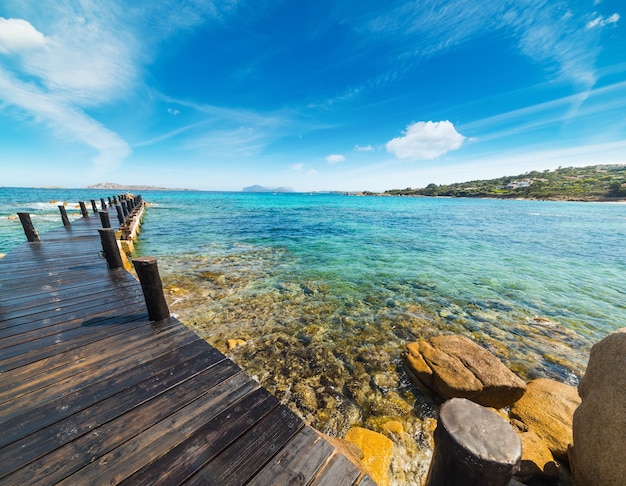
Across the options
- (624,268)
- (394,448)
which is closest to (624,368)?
(394,448)

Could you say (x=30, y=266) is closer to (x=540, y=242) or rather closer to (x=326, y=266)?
(x=326, y=266)

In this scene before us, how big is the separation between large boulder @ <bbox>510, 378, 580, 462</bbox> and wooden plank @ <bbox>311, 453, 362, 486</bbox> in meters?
3.54

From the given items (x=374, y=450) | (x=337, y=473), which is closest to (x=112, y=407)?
(x=337, y=473)

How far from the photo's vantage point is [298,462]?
2.24m

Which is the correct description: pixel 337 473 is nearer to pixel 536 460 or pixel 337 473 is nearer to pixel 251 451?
pixel 251 451

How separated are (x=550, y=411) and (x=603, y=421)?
1827 mm

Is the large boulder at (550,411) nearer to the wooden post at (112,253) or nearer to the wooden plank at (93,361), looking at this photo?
the wooden plank at (93,361)

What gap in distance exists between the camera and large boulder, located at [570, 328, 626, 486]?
256 cm

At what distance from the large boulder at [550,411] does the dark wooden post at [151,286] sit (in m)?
6.60

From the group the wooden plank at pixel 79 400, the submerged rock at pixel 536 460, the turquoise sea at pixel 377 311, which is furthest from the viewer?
the turquoise sea at pixel 377 311

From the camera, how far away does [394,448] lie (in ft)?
11.9

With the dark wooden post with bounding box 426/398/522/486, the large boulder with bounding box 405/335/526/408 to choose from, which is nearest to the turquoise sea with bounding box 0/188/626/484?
the large boulder with bounding box 405/335/526/408

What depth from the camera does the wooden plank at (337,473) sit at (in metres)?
2.10

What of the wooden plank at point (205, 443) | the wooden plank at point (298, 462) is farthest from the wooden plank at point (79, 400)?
the wooden plank at point (298, 462)
